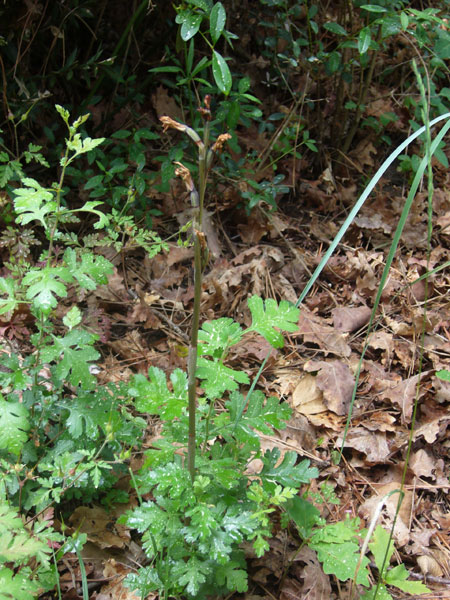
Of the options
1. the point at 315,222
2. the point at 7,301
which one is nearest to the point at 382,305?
the point at 315,222

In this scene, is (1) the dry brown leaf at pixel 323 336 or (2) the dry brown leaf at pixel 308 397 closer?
(2) the dry brown leaf at pixel 308 397

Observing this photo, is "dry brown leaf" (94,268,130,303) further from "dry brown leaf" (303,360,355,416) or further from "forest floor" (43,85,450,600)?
"dry brown leaf" (303,360,355,416)

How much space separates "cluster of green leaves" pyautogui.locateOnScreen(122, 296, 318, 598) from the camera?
1.39 meters

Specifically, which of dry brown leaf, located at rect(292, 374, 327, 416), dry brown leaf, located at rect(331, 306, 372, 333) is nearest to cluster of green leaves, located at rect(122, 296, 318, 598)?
dry brown leaf, located at rect(292, 374, 327, 416)

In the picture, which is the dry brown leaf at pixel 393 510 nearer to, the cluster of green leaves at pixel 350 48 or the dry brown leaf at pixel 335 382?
the dry brown leaf at pixel 335 382

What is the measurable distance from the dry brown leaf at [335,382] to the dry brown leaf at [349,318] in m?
0.23

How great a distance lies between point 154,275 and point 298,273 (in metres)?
0.78

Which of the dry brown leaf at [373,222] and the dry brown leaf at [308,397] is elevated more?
the dry brown leaf at [373,222]

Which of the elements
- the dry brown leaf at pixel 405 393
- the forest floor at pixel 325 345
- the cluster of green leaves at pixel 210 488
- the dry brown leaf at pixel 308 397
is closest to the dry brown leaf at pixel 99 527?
the forest floor at pixel 325 345

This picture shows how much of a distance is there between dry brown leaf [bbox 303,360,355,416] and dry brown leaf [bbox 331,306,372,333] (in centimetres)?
23

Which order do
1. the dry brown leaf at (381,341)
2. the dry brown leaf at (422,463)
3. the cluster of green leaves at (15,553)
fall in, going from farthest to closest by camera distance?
the dry brown leaf at (381,341), the dry brown leaf at (422,463), the cluster of green leaves at (15,553)

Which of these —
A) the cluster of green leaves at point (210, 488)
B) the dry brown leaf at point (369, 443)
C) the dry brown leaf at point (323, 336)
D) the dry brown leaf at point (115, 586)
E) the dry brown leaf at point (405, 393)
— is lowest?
the dry brown leaf at point (369, 443)

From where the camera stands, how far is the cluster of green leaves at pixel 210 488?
139 cm

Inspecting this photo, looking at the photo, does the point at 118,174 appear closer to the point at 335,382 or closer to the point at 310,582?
the point at 335,382
